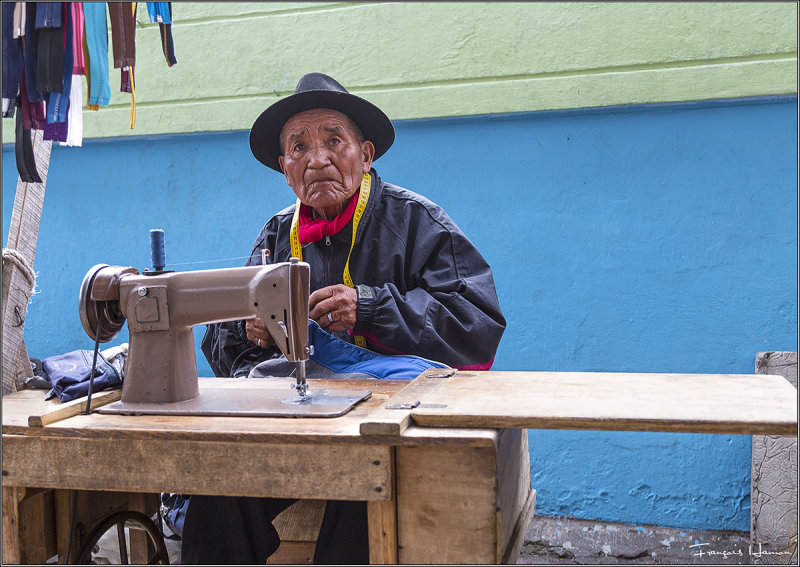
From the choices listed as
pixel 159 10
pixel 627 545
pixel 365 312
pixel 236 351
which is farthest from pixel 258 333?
pixel 627 545

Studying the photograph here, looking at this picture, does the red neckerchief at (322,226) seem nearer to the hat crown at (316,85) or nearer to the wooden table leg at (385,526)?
the hat crown at (316,85)

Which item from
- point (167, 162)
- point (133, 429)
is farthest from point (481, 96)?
point (133, 429)

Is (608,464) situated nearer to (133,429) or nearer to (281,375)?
(281,375)

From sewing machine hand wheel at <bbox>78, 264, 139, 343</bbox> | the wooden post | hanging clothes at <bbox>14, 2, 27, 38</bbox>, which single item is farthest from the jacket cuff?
hanging clothes at <bbox>14, 2, 27, 38</bbox>

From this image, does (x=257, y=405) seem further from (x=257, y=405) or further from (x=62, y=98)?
(x=62, y=98)

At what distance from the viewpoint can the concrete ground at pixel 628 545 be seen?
10.5 ft

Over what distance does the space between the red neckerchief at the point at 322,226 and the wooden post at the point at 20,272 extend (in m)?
0.85

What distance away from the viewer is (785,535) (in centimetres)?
317

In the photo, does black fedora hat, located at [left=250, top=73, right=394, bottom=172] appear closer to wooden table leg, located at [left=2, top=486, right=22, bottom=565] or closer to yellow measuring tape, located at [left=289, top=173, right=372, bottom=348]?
yellow measuring tape, located at [left=289, top=173, right=372, bottom=348]

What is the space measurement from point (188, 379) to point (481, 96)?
2434 millimetres

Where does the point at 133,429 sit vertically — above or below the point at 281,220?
below

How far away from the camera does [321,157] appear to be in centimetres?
239

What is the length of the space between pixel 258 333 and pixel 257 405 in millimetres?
619

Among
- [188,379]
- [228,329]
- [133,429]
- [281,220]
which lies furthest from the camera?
[281,220]
